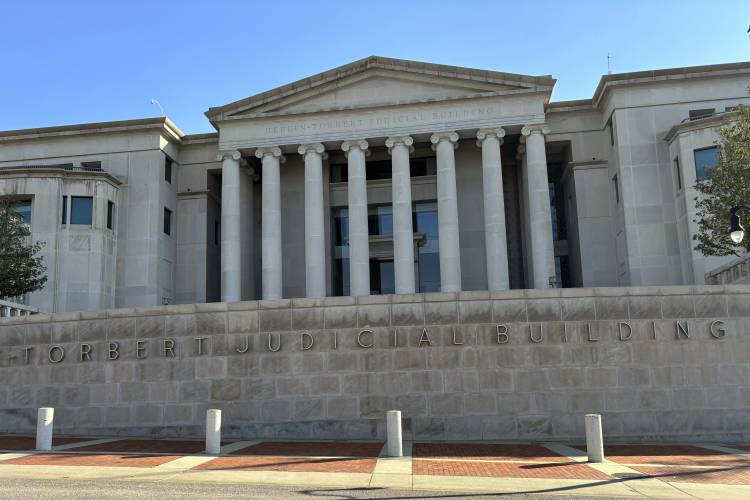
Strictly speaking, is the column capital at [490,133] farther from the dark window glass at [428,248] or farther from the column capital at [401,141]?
the dark window glass at [428,248]

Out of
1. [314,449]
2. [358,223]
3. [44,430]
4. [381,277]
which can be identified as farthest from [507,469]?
[381,277]

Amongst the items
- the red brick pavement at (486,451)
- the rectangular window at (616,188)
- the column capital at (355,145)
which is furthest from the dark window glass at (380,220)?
the red brick pavement at (486,451)

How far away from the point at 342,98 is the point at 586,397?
27.4 metres

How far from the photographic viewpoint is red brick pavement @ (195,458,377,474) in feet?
45.3

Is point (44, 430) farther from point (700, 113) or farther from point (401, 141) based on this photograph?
point (700, 113)

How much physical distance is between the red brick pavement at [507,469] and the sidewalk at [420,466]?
0.07 ft

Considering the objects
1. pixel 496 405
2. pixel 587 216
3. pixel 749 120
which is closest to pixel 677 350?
pixel 496 405

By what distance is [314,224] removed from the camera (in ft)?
130

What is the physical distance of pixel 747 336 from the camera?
19.4 m

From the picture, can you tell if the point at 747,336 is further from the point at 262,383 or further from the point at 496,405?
the point at 262,383

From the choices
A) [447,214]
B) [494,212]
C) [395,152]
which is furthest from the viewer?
[395,152]

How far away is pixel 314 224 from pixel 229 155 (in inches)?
295

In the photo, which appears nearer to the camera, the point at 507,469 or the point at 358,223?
the point at 507,469

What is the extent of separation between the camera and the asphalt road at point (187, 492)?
35.2ft
